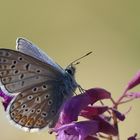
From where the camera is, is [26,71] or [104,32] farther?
[104,32]

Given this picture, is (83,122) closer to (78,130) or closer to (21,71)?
(78,130)

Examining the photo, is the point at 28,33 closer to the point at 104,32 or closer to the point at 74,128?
the point at 104,32

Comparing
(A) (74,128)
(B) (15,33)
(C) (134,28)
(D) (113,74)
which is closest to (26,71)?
(A) (74,128)

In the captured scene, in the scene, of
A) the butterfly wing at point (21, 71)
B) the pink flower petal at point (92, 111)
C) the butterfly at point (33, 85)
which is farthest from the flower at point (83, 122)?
the butterfly wing at point (21, 71)

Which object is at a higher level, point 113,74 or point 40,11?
point 40,11

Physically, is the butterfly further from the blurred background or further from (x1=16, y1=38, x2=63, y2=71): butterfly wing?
the blurred background

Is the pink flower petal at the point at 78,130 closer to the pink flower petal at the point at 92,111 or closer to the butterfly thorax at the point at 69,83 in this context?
the pink flower petal at the point at 92,111

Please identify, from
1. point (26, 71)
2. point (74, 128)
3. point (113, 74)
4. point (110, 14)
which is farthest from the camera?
point (110, 14)
